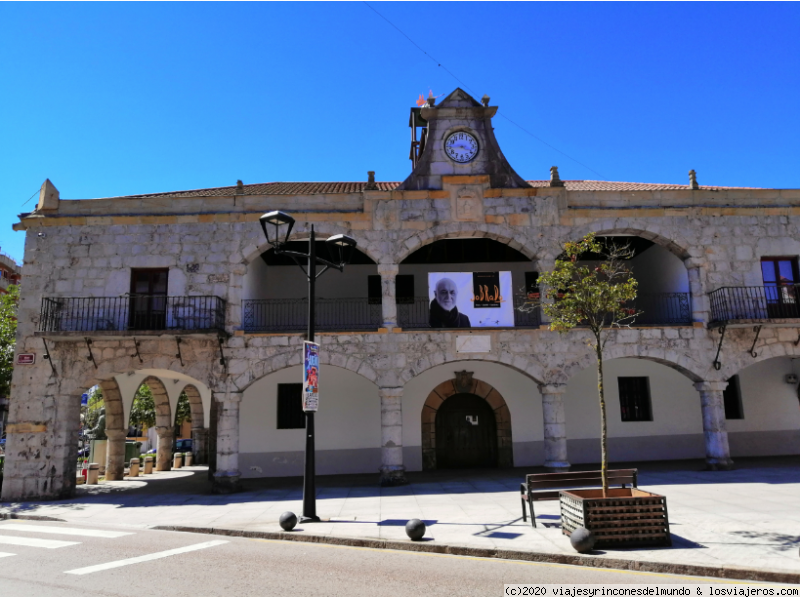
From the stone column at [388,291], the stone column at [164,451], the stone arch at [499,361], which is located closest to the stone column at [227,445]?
the stone column at [388,291]

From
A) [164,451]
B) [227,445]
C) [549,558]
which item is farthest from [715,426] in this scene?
[164,451]

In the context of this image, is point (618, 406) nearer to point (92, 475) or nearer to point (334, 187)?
point (334, 187)

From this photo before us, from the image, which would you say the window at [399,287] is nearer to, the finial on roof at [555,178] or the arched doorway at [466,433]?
the arched doorway at [466,433]

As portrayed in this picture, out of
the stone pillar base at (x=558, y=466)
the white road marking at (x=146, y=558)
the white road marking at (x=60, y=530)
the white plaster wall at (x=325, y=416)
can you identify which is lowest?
the white road marking at (x=60, y=530)

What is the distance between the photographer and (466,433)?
17.2 m

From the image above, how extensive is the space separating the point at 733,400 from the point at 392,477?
37.1 ft

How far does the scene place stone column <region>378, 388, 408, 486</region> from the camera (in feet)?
45.6

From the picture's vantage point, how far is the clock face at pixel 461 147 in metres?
15.5

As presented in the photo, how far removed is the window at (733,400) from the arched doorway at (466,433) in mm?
7345

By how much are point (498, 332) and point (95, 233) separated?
35.7 ft

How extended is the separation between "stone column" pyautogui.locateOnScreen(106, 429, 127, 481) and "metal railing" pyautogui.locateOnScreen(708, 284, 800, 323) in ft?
58.3

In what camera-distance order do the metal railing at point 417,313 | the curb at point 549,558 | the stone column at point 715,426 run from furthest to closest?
the metal railing at point 417,313
the stone column at point 715,426
the curb at point 549,558

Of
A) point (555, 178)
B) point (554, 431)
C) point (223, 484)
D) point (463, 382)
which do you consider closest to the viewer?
point (223, 484)

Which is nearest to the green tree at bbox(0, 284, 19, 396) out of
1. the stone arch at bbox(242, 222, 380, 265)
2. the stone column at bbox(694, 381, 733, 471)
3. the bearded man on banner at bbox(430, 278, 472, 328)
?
the stone arch at bbox(242, 222, 380, 265)
